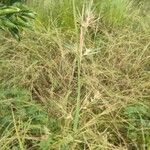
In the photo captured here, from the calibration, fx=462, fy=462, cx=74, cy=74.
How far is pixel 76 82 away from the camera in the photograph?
2.77 metres

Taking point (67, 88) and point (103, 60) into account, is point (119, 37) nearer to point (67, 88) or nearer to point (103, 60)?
point (103, 60)

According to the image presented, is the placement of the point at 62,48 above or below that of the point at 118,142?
above

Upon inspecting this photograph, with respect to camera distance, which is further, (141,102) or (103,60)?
(103,60)

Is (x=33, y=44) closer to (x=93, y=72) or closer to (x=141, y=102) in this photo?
(x=93, y=72)

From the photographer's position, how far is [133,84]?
272 centimetres

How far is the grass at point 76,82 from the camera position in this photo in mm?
2117

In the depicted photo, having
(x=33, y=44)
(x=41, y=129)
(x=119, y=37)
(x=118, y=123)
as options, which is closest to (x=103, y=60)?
(x=119, y=37)

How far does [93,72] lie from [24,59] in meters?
0.51

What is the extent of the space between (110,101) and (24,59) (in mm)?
732

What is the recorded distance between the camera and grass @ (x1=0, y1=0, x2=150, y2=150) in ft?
6.95

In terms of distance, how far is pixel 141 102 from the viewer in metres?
2.50

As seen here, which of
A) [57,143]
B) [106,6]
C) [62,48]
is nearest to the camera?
[57,143]

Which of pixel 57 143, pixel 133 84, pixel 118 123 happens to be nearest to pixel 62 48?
pixel 133 84

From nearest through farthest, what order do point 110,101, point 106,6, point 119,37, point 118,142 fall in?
point 118,142, point 110,101, point 119,37, point 106,6
